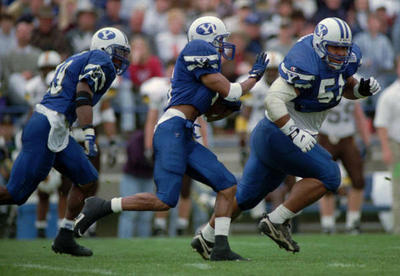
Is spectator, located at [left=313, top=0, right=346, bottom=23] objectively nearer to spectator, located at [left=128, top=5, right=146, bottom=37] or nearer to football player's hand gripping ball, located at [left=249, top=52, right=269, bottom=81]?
spectator, located at [left=128, top=5, right=146, bottom=37]

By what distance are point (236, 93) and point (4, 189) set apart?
1.84m

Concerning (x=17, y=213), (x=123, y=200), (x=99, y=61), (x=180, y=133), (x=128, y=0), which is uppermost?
(x=128, y=0)

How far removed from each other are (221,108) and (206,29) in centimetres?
57

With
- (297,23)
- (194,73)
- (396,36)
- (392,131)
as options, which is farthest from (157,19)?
(194,73)

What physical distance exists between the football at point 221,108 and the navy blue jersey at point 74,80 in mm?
768

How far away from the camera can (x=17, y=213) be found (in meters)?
9.97

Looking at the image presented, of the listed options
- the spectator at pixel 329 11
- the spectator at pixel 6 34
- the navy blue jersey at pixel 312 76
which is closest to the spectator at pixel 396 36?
the spectator at pixel 329 11

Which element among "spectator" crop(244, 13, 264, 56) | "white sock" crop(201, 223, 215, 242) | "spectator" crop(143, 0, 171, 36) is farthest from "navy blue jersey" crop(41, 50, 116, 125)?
"spectator" crop(143, 0, 171, 36)

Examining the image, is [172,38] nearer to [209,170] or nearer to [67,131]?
[67,131]

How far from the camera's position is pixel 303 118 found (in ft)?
19.6

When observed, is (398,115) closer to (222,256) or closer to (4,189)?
(222,256)

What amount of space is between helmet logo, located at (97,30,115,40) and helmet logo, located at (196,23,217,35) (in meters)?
0.72

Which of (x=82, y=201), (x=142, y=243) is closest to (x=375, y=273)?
(x=82, y=201)

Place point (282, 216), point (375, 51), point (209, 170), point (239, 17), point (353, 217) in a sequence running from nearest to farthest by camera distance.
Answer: point (209, 170) → point (282, 216) → point (353, 217) → point (375, 51) → point (239, 17)
